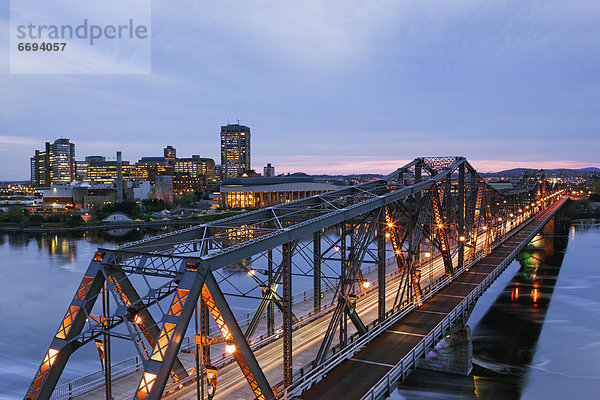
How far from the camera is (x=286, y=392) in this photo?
70.0 feet

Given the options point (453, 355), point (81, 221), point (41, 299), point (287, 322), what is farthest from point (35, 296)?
point (81, 221)

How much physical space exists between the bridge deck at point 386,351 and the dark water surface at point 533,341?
6.13m

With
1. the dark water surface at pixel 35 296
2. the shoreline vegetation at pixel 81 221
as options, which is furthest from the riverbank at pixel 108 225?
the dark water surface at pixel 35 296

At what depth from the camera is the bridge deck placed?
72.6 ft

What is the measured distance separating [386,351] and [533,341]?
2922cm

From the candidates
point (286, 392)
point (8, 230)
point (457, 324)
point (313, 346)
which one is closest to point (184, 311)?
point (286, 392)

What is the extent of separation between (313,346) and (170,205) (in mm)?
161969

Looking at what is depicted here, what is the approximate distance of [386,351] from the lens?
26547 millimetres

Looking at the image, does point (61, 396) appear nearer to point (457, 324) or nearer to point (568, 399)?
point (457, 324)

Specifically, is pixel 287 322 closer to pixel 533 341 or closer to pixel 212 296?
pixel 212 296

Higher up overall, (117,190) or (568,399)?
(117,190)

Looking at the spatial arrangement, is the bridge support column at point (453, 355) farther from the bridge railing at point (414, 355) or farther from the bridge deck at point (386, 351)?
the bridge deck at point (386, 351)

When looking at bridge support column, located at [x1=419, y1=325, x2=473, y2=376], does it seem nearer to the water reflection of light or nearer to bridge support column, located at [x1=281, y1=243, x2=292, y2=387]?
bridge support column, located at [x1=281, y1=243, x2=292, y2=387]

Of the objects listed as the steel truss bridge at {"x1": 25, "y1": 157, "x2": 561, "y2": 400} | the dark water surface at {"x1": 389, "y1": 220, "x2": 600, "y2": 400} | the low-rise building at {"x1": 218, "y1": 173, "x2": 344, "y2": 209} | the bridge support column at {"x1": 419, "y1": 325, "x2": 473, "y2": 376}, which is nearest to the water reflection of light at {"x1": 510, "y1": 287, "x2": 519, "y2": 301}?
the dark water surface at {"x1": 389, "y1": 220, "x2": 600, "y2": 400}
